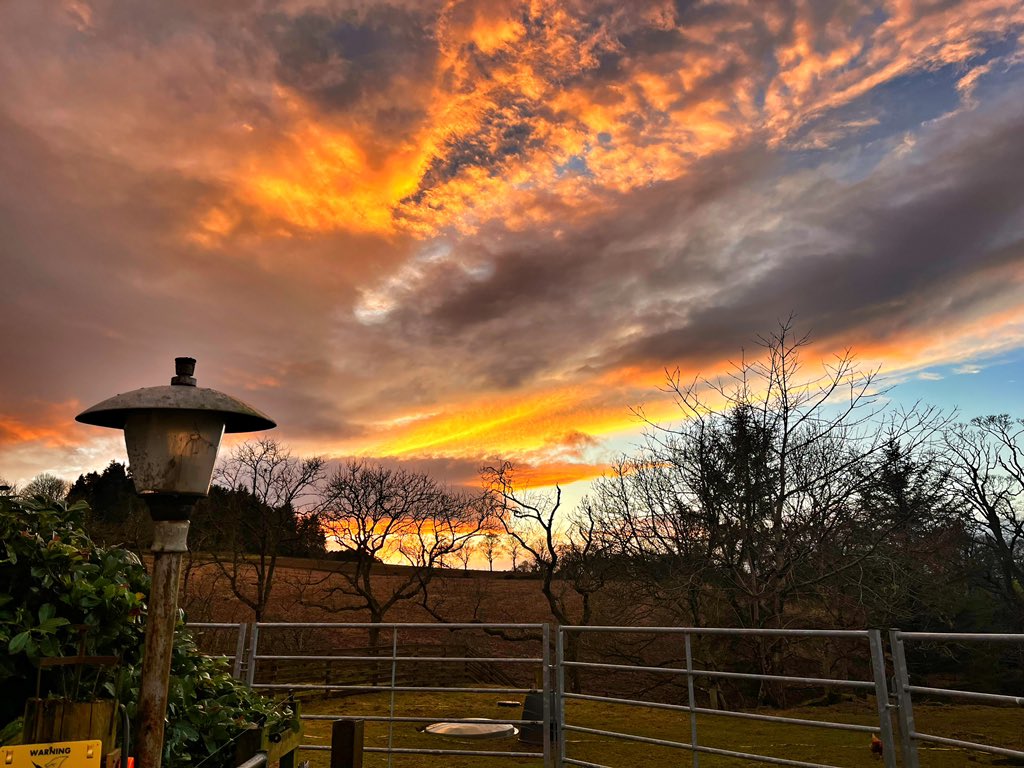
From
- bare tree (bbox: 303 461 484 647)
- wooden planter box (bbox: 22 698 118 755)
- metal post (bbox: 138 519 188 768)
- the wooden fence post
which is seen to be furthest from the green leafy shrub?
bare tree (bbox: 303 461 484 647)

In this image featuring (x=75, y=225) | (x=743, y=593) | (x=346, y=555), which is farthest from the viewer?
(x=346, y=555)

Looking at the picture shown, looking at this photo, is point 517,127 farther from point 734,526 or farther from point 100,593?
point 734,526

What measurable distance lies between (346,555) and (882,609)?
1514 centimetres

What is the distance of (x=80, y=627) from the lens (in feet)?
7.43

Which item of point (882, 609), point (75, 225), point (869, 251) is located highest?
point (869, 251)

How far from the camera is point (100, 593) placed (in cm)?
247

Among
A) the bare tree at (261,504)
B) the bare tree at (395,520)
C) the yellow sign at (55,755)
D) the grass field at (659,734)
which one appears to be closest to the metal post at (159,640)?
the yellow sign at (55,755)

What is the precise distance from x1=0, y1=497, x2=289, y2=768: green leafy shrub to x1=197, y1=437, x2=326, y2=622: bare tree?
17.6m

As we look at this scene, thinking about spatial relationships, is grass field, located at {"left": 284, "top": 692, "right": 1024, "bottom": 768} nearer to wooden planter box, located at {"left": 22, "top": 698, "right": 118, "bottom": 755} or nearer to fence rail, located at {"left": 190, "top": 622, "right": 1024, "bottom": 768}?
fence rail, located at {"left": 190, "top": 622, "right": 1024, "bottom": 768}

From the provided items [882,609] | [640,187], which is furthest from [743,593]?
[640,187]

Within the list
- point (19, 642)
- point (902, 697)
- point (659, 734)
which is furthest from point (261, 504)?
point (902, 697)

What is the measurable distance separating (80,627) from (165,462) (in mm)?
628

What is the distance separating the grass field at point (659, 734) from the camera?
24.0 ft

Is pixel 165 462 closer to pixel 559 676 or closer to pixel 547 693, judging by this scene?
pixel 559 676
